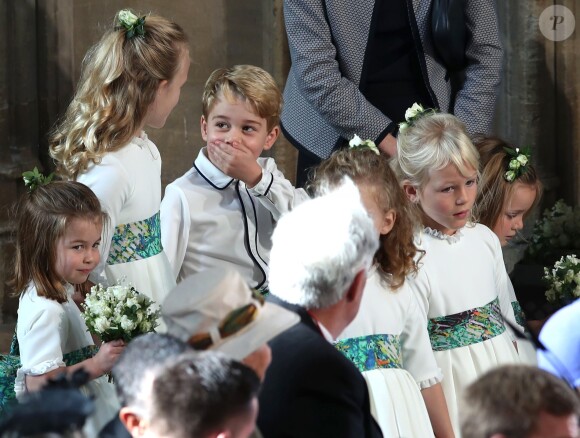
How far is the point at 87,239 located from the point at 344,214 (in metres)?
1.57

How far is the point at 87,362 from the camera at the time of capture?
3.93 m

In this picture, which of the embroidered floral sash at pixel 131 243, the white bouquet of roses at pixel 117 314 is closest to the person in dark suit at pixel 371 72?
the embroidered floral sash at pixel 131 243

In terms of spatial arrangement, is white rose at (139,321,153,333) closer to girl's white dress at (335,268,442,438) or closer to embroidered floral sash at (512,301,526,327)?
girl's white dress at (335,268,442,438)

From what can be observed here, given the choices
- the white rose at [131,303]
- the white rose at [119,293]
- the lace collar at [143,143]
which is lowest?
the white rose at [131,303]

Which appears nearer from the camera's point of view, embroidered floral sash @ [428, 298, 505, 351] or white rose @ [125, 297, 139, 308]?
white rose @ [125, 297, 139, 308]

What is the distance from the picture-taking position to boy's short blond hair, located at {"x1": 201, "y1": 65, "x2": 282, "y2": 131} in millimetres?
4695

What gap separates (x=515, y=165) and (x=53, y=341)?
7.01ft

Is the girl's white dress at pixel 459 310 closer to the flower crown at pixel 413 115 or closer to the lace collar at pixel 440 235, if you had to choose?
the lace collar at pixel 440 235

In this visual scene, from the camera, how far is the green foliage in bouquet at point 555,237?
21.7ft

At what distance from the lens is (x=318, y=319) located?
2799 millimetres

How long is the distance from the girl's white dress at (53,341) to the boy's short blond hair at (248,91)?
3.31 feet

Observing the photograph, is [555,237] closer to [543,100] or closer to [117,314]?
[543,100]

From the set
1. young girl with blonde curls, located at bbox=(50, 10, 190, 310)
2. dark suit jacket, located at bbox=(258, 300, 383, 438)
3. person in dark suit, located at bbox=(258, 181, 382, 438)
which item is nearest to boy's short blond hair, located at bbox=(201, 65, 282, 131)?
A: young girl with blonde curls, located at bbox=(50, 10, 190, 310)

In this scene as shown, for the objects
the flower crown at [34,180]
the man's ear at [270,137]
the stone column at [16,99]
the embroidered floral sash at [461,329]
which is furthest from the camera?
the stone column at [16,99]
